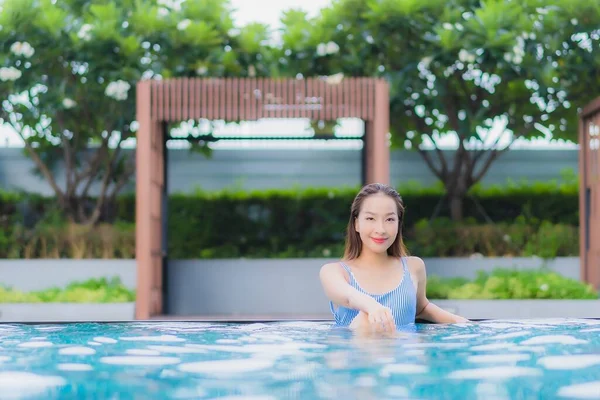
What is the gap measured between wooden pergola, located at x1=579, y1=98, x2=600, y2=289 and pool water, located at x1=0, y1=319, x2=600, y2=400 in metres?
5.34

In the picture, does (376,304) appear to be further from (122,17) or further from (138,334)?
(122,17)

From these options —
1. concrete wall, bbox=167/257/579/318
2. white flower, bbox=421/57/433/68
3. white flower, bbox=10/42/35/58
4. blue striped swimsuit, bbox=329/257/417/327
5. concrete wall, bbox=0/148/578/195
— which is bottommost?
concrete wall, bbox=167/257/579/318

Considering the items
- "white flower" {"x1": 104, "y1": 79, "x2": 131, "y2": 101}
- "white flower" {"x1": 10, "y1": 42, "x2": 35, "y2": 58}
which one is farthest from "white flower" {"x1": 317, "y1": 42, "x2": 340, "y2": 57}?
"white flower" {"x1": 10, "y1": 42, "x2": 35, "y2": 58}

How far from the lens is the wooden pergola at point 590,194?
9828 millimetres

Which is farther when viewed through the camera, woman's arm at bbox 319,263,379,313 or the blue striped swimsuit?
the blue striped swimsuit

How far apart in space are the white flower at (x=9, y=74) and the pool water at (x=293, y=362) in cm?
668

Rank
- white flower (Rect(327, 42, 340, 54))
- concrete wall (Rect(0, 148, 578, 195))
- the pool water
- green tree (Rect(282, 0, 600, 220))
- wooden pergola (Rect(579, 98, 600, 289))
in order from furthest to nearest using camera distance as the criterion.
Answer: concrete wall (Rect(0, 148, 578, 195)), white flower (Rect(327, 42, 340, 54)), green tree (Rect(282, 0, 600, 220)), wooden pergola (Rect(579, 98, 600, 289)), the pool water

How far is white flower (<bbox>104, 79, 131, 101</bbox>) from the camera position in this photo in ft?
35.8

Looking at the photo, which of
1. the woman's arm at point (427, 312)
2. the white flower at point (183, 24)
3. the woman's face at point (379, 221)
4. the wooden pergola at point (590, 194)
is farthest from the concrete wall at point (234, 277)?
the woman's face at point (379, 221)

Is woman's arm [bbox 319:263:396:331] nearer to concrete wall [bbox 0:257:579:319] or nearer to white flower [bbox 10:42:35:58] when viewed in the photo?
concrete wall [bbox 0:257:579:319]

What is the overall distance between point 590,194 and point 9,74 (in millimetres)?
7052

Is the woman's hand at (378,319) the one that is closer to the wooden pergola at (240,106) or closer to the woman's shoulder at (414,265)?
the woman's shoulder at (414,265)

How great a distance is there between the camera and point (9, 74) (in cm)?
1073

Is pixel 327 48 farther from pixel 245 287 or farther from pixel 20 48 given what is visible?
pixel 20 48
